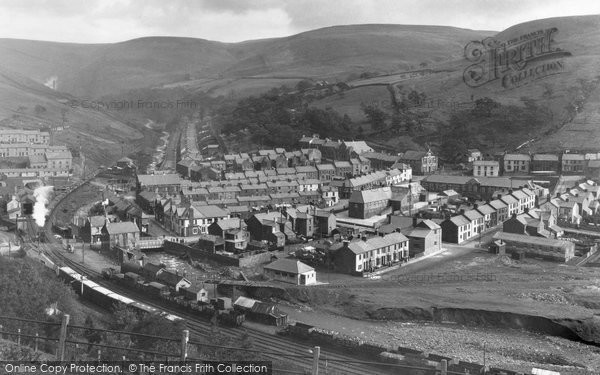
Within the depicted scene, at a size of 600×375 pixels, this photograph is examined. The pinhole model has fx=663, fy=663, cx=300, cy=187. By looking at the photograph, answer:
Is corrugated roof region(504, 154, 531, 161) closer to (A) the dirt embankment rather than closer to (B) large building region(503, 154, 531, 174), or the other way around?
(B) large building region(503, 154, 531, 174)

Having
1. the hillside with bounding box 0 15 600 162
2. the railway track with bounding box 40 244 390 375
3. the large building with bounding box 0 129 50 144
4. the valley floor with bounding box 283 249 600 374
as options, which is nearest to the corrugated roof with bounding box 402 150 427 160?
the hillside with bounding box 0 15 600 162

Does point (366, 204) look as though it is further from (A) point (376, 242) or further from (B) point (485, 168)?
(B) point (485, 168)

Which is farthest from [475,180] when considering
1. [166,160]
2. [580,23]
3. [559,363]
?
[580,23]

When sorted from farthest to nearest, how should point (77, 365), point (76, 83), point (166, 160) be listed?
point (76, 83) < point (166, 160) < point (77, 365)

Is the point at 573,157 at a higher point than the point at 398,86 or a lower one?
lower

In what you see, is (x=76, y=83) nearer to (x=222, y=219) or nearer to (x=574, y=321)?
(x=222, y=219)

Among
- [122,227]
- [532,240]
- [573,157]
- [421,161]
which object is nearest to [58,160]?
[122,227]
